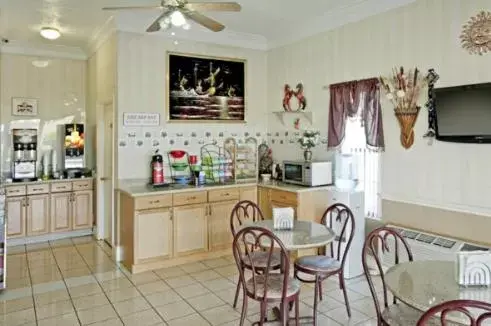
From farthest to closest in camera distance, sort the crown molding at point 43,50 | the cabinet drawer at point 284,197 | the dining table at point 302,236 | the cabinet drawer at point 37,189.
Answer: the crown molding at point 43,50 → the cabinet drawer at point 37,189 → the cabinet drawer at point 284,197 → the dining table at point 302,236

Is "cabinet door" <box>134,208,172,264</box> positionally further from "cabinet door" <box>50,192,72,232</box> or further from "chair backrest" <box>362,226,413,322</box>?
"chair backrest" <box>362,226,413,322</box>

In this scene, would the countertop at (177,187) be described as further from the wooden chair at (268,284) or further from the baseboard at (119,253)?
the wooden chair at (268,284)

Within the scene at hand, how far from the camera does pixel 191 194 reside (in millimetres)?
4855

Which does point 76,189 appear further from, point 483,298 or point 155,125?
point 483,298

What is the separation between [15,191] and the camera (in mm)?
5594

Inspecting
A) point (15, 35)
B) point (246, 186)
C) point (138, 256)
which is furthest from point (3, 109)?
point (246, 186)

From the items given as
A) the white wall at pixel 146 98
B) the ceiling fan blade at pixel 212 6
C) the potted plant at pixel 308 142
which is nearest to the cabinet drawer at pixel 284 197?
the potted plant at pixel 308 142

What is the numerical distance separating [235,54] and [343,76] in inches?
71.1

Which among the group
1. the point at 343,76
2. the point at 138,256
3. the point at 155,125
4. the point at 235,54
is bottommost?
the point at 138,256

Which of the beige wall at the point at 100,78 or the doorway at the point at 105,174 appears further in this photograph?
the doorway at the point at 105,174

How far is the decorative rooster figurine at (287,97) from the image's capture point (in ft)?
18.5

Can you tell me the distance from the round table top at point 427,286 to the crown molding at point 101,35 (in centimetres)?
434

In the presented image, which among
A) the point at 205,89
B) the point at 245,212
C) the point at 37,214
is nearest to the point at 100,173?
the point at 37,214

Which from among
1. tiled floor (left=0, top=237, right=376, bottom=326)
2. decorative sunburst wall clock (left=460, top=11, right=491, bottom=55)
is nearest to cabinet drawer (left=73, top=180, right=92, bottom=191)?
tiled floor (left=0, top=237, right=376, bottom=326)
